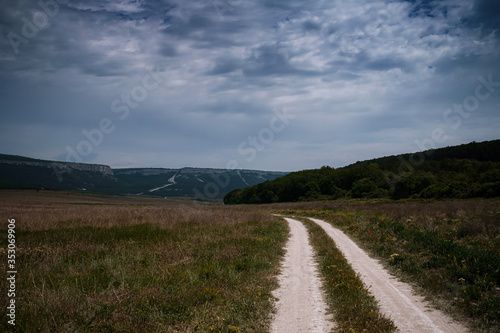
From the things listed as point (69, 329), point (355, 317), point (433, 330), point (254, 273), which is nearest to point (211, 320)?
point (69, 329)

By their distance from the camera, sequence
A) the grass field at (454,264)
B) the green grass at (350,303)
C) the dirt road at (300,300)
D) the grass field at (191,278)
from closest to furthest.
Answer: the green grass at (350,303) → the grass field at (191,278) → the dirt road at (300,300) → the grass field at (454,264)

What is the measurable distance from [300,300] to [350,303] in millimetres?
1264

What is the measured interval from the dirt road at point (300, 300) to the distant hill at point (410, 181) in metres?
50.6

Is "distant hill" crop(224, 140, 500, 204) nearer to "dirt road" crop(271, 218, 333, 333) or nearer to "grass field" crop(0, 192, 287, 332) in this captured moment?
"dirt road" crop(271, 218, 333, 333)

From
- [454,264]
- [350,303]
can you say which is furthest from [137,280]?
[454,264]

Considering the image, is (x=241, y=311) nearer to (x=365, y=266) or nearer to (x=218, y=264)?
(x=218, y=264)

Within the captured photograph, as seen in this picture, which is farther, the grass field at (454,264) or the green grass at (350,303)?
the grass field at (454,264)

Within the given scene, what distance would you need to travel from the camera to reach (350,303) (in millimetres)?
6473

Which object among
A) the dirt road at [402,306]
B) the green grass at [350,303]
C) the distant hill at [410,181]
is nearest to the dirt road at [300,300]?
the green grass at [350,303]

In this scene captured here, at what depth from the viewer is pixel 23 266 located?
857 cm

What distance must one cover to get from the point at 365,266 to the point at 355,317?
17.3ft

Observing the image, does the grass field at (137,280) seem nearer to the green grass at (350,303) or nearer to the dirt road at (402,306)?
the green grass at (350,303)

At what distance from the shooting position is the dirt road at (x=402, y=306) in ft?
18.4

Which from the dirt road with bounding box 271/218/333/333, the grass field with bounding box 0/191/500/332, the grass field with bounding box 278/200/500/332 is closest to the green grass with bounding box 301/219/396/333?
the grass field with bounding box 0/191/500/332
